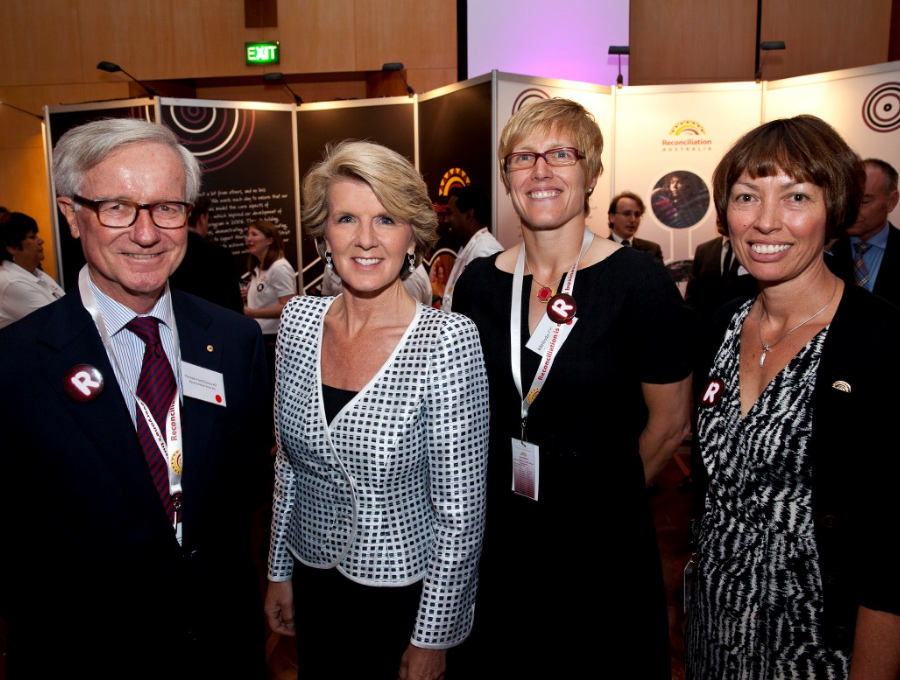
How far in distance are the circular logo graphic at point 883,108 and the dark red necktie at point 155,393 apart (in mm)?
6563

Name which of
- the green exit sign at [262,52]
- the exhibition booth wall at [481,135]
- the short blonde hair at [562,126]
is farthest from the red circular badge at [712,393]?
the green exit sign at [262,52]

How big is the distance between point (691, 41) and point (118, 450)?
29.3 feet

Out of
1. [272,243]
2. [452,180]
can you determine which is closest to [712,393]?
[272,243]

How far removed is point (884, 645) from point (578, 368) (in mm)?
837

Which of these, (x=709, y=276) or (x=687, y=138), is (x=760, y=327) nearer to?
(x=709, y=276)

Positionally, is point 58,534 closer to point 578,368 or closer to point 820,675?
point 578,368

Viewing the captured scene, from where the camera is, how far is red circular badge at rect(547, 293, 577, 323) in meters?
1.71

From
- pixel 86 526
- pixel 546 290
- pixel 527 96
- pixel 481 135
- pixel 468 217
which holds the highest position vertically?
pixel 527 96

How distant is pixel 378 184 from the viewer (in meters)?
1.55

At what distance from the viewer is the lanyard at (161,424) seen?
4.71 feet

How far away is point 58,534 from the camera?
1.36 meters

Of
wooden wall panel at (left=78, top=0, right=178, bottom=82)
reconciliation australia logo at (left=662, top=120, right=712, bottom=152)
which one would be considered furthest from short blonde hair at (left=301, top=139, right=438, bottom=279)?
wooden wall panel at (left=78, top=0, right=178, bottom=82)

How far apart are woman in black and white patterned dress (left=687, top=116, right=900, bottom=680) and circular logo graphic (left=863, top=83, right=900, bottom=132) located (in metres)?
5.59

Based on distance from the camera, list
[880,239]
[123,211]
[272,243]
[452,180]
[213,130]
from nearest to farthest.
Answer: [123,211]
[880,239]
[272,243]
[452,180]
[213,130]
